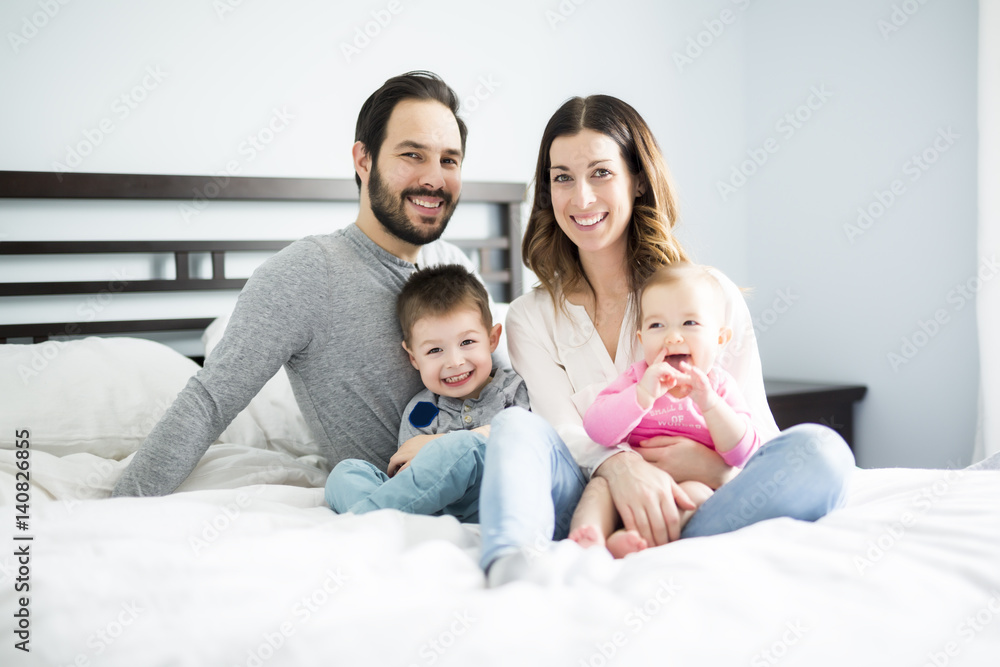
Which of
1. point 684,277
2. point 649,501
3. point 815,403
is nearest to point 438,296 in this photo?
point 684,277

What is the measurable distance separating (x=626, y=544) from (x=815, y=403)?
1.87m

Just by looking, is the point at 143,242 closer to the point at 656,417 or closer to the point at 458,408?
the point at 458,408

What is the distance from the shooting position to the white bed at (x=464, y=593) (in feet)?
2.24

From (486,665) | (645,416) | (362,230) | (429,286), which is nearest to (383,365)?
(429,286)

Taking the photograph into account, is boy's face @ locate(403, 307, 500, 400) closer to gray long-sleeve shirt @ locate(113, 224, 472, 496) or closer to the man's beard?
gray long-sleeve shirt @ locate(113, 224, 472, 496)

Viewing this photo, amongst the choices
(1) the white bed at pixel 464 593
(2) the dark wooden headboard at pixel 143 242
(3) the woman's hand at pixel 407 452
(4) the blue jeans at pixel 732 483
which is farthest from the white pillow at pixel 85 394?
(4) the blue jeans at pixel 732 483

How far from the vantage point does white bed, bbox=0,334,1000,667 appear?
68cm

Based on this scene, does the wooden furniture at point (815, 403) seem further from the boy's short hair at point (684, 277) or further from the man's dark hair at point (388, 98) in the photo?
the man's dark hair at point (388, 98)

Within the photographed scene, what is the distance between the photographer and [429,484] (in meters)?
1.17

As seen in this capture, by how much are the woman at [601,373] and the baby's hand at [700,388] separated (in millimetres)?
112

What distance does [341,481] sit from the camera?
4.10 feet

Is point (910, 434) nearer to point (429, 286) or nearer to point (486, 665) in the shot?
point (429, 286)

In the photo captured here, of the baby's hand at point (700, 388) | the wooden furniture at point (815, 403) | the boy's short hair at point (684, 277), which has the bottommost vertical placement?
the wooden furniture at point (815, 403)

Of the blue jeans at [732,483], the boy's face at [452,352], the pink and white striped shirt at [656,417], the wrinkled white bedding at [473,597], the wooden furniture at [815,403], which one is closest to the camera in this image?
the wrinkled white bedding at [473,597]
